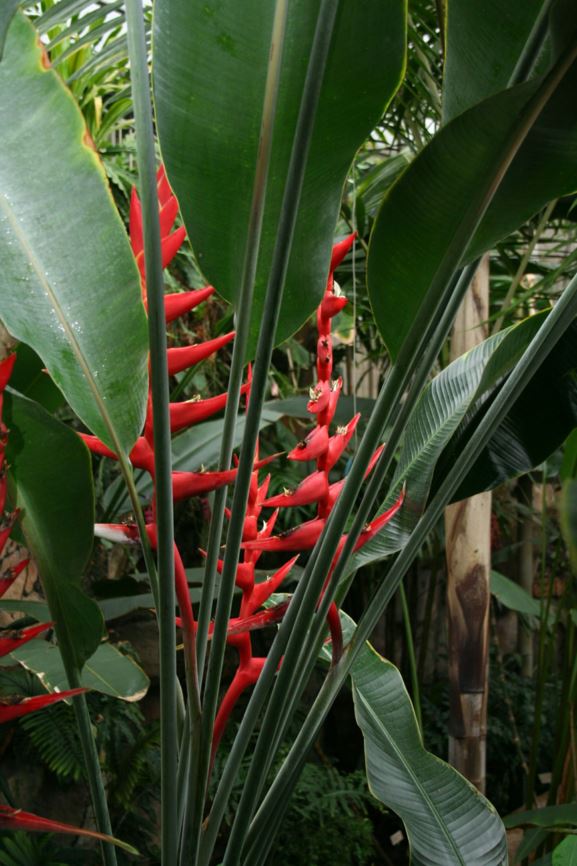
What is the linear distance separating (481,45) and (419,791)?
0.64m

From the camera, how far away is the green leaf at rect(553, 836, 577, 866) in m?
0.83

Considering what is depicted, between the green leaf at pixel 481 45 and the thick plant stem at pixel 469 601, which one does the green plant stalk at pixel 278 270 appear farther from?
→ the thick plant stem at pixel 469 601

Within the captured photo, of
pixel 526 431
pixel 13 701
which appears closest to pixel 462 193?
pixel 526 431

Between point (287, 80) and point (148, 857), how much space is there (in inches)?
63.1

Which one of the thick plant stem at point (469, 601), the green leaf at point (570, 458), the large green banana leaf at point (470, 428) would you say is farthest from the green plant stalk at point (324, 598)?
the thick plant stem at point (469, 601)

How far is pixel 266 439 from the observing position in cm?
246

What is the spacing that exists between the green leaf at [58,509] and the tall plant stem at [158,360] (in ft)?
0.26

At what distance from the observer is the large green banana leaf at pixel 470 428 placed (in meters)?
0.77

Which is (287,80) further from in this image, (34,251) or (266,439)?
(266,439)

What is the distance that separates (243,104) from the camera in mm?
573

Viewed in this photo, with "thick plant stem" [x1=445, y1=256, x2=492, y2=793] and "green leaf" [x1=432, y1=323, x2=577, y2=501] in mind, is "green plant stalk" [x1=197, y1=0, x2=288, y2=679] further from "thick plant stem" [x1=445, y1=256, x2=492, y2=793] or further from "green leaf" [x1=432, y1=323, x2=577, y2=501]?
"thick plant stem" [x1=445, y1=256, x2=492, y2=793]

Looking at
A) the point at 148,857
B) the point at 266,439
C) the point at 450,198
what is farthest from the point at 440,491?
the point at 266,439

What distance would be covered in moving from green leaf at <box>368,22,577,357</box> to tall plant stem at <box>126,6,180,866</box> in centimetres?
16

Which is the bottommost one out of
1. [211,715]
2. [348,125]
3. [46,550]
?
[211,715]
